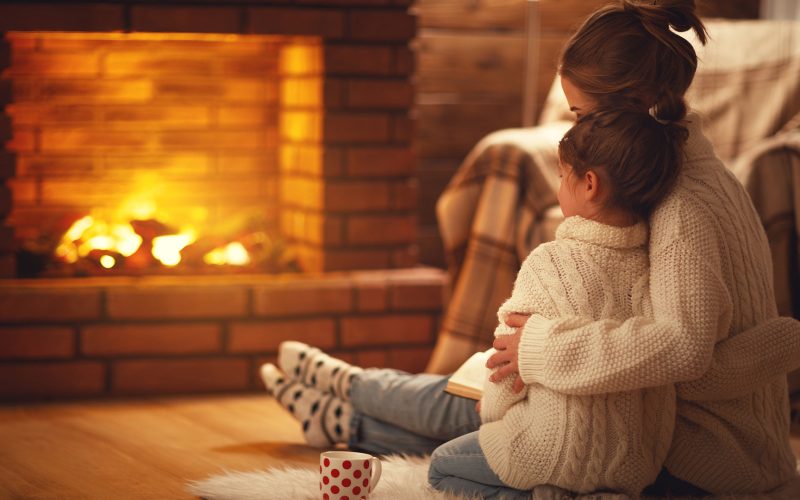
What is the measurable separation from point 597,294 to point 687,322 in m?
0.13

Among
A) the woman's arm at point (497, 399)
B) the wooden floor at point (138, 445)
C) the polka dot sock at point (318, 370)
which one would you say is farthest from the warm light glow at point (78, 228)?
the woman's arm at point (497, 399)

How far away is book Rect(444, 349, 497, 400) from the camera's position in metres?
1.84

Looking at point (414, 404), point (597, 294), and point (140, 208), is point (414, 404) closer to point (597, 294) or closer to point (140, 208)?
point (597, 294)

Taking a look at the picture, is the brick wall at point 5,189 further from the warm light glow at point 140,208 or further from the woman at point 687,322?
the woman at point 687,322

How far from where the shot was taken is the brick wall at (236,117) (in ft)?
9.28

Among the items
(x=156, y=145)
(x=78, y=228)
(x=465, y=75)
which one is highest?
(x=465, y=75)

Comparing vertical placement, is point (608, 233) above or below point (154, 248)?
above

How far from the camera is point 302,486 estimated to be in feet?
5.83

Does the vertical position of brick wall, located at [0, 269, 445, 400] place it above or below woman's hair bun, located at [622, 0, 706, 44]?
below

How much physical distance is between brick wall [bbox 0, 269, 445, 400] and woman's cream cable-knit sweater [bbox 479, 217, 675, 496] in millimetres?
1253

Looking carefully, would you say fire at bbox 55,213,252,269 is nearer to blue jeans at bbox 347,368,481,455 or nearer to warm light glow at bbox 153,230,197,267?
warm light glow at bbox 153,230,197,267

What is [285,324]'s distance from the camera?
2768 mm

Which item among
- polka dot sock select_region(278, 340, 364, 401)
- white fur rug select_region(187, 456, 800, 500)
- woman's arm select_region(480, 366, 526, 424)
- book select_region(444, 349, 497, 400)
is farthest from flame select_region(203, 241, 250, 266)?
woman's arm select_region(480, 366, 526, 424)

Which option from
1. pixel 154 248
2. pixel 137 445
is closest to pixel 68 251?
pixel 154 248
